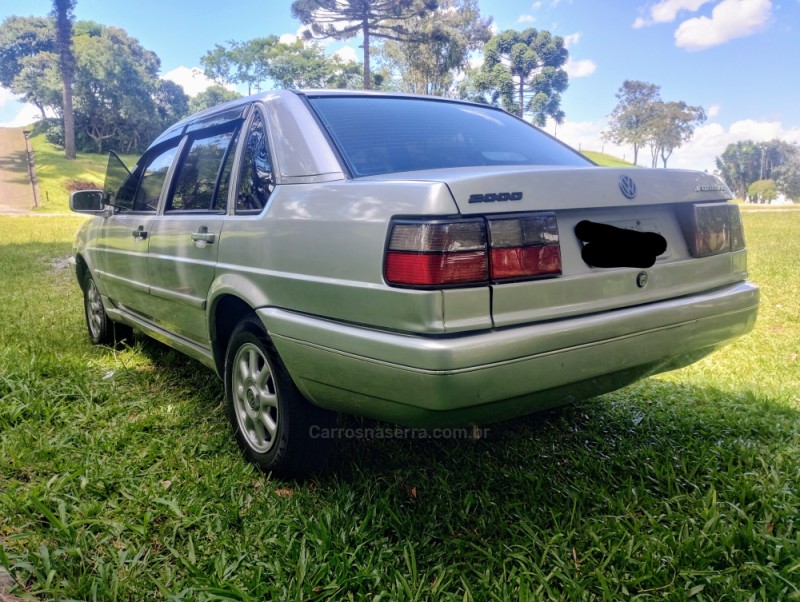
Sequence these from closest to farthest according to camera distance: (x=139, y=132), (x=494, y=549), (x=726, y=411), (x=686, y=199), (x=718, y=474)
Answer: (x=494, y=549) → (x=686, y=199) → (x=718, y=474) → (x=726, y=411) → (x=139, y=132)

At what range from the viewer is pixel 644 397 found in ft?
11.7

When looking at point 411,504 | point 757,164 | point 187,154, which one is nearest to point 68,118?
point 187,154

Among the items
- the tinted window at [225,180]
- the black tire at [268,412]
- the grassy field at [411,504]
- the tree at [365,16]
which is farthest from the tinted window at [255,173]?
the tree at [365,16]

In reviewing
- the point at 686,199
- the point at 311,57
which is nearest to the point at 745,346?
the point at 686,199

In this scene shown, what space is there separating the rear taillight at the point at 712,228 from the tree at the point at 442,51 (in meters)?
45.3

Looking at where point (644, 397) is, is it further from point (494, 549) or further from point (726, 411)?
point (494, 549)

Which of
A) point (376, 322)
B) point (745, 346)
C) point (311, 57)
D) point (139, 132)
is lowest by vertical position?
point (745, 346)

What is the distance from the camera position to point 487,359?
1.79m

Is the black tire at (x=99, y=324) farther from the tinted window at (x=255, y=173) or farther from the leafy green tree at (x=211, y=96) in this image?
the leafy green tree at (x=211, y=96)

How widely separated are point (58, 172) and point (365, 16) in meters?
20.7

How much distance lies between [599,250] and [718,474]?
116 centimetres

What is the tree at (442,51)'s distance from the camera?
160 feet

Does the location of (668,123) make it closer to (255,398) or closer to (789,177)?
(789,177)

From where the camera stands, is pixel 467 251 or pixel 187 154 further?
pixel 187 154
